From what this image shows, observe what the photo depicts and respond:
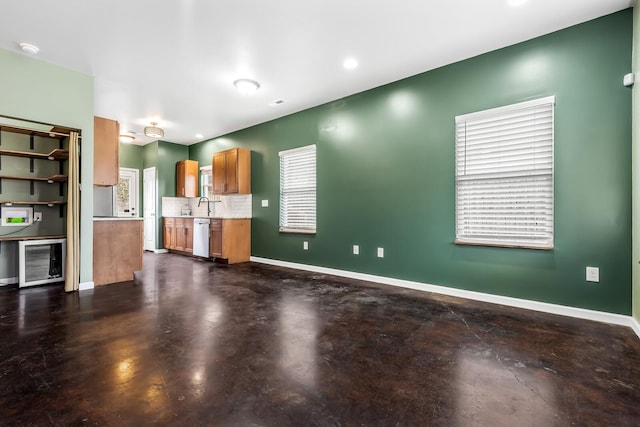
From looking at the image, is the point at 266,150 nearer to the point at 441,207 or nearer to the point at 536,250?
the point at 441,207

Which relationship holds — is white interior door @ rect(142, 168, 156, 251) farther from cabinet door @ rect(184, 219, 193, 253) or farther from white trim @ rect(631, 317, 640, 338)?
white trim @ rect(631, 317, 640, 338)

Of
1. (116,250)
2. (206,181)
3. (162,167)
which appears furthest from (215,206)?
(116,250)

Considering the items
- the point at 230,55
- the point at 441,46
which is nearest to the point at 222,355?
the point at 230,55

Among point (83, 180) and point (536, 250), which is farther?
point (83, 180)

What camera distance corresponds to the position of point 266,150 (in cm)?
590

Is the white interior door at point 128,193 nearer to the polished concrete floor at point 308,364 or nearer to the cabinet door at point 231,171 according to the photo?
the cabinet door at point 231,171

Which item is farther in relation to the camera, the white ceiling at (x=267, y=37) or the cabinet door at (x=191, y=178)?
the cabinet door at (x=191, y=178)

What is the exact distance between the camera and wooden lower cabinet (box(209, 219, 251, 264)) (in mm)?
5797

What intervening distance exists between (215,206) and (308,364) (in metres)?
5.91

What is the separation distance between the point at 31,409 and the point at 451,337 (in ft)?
8.52

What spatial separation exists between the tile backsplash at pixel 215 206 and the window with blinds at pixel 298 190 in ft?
3.48

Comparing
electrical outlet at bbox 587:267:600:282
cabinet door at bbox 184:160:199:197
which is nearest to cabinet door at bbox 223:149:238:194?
cabinet door at bbox 184:160:199:197

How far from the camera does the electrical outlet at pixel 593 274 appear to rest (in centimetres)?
278

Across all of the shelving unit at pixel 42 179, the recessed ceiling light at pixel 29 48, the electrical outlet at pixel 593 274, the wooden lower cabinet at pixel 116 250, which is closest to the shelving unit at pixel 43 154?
the shelving unit at pixel 42 179
